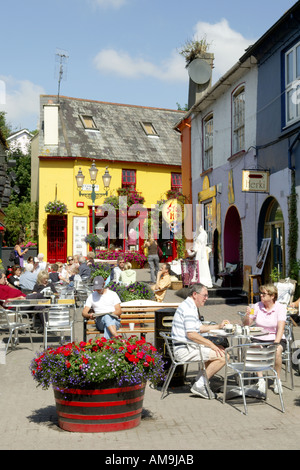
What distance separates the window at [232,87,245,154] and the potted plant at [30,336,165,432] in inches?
493

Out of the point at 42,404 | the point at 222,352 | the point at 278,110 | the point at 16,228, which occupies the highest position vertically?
the point at 278,110

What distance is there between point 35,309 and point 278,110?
755 cm

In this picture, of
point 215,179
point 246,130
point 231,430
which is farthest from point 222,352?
point 215,179

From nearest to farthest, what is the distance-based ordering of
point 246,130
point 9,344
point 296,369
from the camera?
point 296,369 < point 9,344 < point 246,130

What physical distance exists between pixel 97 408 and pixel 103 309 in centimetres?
384

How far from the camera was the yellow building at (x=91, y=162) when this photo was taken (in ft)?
103

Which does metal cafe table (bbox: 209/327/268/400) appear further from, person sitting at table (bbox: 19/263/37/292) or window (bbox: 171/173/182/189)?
window (bbox: 171/173/182/189)

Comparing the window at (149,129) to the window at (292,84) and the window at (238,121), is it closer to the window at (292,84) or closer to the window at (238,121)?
the window at (238,121)

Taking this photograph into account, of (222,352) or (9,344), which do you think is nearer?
(222,352)

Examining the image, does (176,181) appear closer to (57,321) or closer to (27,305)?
(27,305)

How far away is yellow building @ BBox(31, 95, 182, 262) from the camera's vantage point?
103 ft
